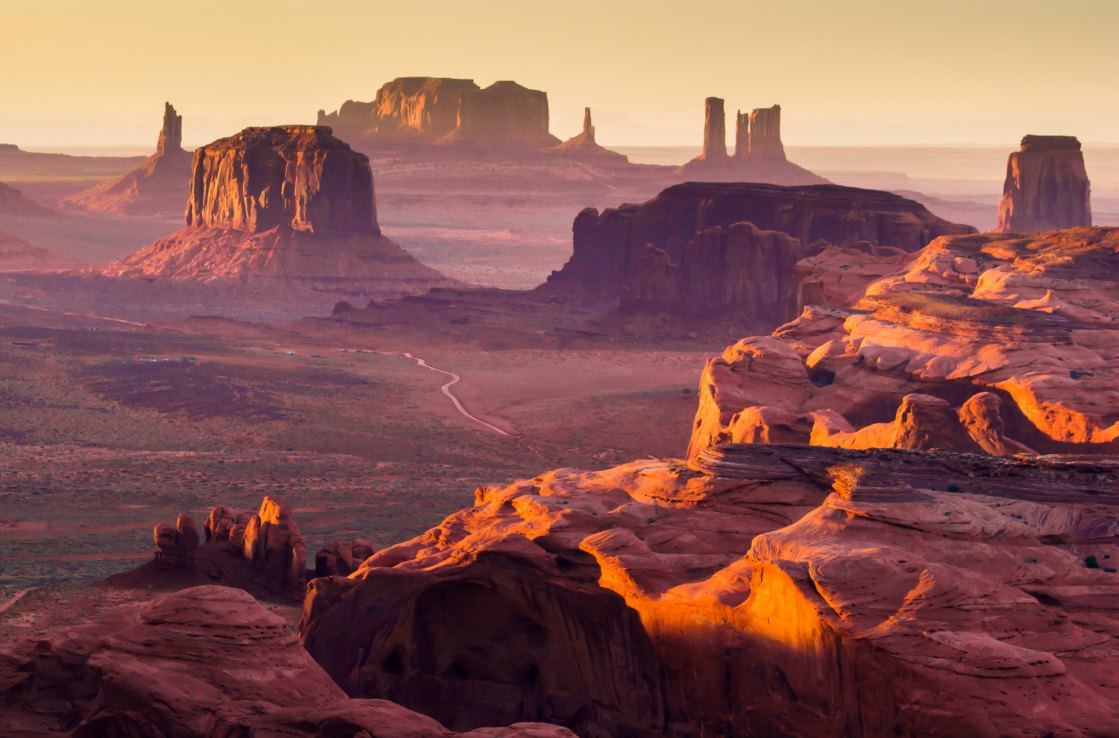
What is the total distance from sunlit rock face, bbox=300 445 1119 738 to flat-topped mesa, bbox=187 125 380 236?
98151mm

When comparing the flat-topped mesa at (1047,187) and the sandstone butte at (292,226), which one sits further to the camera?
the sandstone butte at (292,226)

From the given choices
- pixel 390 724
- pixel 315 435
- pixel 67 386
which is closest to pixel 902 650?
pixel 390 724

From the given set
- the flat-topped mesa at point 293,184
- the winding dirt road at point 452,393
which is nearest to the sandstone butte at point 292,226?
the flat-topped mesa at point 293,184

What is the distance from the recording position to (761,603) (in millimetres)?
20703

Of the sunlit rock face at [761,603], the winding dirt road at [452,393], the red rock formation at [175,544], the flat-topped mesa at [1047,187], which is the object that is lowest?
the winding dirt road at [452,393]

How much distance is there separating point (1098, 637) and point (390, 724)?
9.48 m

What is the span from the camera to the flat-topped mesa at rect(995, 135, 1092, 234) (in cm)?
11181

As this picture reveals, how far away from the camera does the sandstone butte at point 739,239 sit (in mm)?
90688

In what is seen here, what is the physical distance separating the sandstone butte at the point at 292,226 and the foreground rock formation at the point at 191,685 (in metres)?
101

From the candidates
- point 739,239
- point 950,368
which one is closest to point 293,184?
point 739,239

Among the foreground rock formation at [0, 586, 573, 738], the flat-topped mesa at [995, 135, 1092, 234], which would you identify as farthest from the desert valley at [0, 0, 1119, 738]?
the flat-topped mesa at [995, 135, 1092, 234]

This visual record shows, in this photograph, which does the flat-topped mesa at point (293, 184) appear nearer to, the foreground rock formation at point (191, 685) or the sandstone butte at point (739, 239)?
the sandstone butte at point (739, 239)

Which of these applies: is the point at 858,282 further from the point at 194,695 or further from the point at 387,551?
the point at 194,695

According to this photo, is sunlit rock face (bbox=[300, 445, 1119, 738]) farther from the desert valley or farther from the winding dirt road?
the winding dirt road
